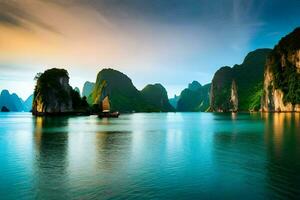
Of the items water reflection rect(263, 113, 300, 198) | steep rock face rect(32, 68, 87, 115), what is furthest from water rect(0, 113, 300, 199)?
steep rock face rect(32, 68, 87, 115)

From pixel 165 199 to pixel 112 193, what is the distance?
10.3ft

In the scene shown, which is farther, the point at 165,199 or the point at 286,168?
the point at 286,168

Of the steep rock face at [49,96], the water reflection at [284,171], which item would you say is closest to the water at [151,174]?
the water reflection at [284,171]

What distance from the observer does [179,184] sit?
760 inches

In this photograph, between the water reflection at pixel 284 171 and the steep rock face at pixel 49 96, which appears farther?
the steep rock face at pixel 49 96

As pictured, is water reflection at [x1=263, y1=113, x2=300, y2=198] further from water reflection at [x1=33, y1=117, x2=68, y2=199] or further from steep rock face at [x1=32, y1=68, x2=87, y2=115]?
steep rock face at [x1=32, y1=68, x2=87, y2=115]

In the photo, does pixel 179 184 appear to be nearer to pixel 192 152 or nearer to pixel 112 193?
pixel 112 193

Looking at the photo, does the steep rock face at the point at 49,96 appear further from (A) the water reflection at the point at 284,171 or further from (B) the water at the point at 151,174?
(A) the water reflection at the point at 284,171

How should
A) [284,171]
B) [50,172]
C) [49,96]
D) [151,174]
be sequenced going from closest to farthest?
1. [151,174]
2. [284,171]
3. [50,172]
4. [49,96]

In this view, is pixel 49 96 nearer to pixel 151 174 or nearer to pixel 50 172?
pixel 50 172

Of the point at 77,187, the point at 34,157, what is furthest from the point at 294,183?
the point at 34,157

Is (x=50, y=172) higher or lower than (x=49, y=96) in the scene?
lower

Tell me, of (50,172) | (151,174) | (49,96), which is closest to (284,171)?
(151,174)

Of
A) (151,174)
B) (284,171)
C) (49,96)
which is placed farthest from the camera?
(49,96)
